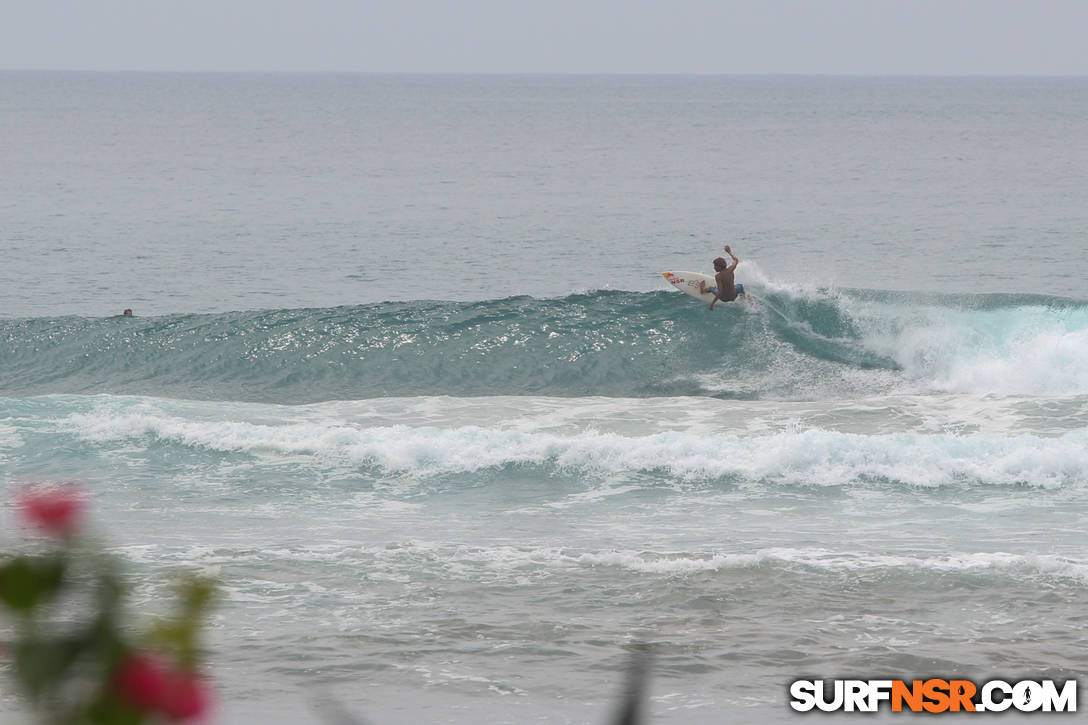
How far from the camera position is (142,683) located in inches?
41.7

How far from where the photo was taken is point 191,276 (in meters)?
39.8

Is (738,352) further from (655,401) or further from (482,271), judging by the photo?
(482,271)

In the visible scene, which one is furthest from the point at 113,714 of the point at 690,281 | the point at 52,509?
the point at 690,281

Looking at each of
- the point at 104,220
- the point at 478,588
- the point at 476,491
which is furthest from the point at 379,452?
the point at 104,220

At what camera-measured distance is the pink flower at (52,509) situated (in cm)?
106

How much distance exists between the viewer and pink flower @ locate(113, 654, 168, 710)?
106cm

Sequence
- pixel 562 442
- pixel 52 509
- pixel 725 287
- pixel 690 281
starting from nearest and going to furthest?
pixel 52 509 < pixel 562 442 < pixel 725 287 < pixel 690 281

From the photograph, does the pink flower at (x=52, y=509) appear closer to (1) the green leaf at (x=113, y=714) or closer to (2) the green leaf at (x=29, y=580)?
(2) the green leaf at (x=29, y=580)

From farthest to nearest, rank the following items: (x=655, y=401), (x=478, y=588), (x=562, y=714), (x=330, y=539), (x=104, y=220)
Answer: (x=104, y=220) < (x=655, y=401) < (x=330, y=539) < (x=478, y=588) < (x=562, y=714)

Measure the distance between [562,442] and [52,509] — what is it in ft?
54.5

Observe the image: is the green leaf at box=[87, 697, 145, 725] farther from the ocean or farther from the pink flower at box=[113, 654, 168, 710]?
the ocean

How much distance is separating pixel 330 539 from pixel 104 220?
4274 centimetres

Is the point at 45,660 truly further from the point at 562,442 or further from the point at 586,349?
the point at 586,349

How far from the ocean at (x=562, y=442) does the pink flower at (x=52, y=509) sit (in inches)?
3.8
